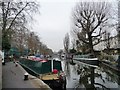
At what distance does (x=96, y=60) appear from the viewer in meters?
41.7

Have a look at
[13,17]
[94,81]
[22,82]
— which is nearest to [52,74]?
[22,82]

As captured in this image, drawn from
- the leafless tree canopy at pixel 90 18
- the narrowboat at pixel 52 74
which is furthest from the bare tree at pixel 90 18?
the narrowboat at pixel 52 74

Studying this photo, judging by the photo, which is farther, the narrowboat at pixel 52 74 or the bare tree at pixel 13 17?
the bare tree at pixel 13 17

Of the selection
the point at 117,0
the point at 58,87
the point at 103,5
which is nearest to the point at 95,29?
the point at 103,5

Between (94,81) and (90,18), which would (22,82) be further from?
(90,18)

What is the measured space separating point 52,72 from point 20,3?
16676 millimetres

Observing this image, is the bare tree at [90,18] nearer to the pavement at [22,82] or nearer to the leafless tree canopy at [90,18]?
the leafless tree canopy at [90,18]

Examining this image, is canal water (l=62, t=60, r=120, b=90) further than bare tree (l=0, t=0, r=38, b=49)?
No

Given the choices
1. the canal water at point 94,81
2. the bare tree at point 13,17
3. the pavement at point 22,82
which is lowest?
the canal water at point 94,81

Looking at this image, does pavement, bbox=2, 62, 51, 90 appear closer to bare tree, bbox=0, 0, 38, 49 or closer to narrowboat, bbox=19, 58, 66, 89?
narrowboat, bbox=19, 58, 66, 89

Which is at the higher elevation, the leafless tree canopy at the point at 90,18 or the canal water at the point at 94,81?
the leafless tree canopy at the point at 90,18

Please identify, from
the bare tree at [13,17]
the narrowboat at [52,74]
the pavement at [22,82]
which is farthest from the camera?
the bare tree at [13,17]

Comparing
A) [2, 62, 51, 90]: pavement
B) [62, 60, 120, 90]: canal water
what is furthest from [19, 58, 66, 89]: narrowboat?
[62, 60, 120, 90]: canal water

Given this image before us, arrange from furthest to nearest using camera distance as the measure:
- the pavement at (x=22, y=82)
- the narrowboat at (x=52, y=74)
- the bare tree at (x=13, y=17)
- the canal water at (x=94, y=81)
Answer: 1. the bare tree at (x=13, y=17)
2. the canal water at (x=94, y=81)
3. the narrowboat at (x=52, y=74)
4. the pavement at (x=22, y=82)
